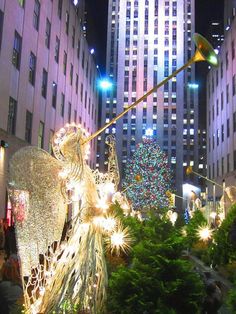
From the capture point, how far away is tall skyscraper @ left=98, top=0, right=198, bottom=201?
107 metres

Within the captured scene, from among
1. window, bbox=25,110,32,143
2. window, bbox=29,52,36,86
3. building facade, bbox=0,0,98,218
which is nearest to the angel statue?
building facade, bbox=0,0,98,218

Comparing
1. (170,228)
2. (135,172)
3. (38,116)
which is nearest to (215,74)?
(135,172)

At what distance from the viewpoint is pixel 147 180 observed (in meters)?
63.7

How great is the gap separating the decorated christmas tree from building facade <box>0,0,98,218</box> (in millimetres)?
18705

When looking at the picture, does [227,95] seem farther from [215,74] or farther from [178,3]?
[178,3]

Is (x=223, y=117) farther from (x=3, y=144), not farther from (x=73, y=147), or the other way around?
(x=73, y=147)

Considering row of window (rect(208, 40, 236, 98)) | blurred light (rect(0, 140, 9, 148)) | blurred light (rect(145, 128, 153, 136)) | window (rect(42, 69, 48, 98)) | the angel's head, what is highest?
blurred light (rect(145, 128, 153, 136))

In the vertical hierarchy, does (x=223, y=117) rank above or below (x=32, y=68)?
above

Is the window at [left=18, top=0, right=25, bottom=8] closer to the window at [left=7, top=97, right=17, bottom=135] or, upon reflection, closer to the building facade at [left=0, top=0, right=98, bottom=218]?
the building facade at [left=0, top=0, right=98, bottom=218]

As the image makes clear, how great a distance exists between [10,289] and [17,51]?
67.2 feet

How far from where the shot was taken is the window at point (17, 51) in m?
24.6

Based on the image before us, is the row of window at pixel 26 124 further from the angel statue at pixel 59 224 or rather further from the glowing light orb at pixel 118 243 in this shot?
the angel statue at pixel 59 224

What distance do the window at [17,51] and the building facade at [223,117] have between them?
88.2ft

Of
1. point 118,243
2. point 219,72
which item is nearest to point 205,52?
point 118,243
